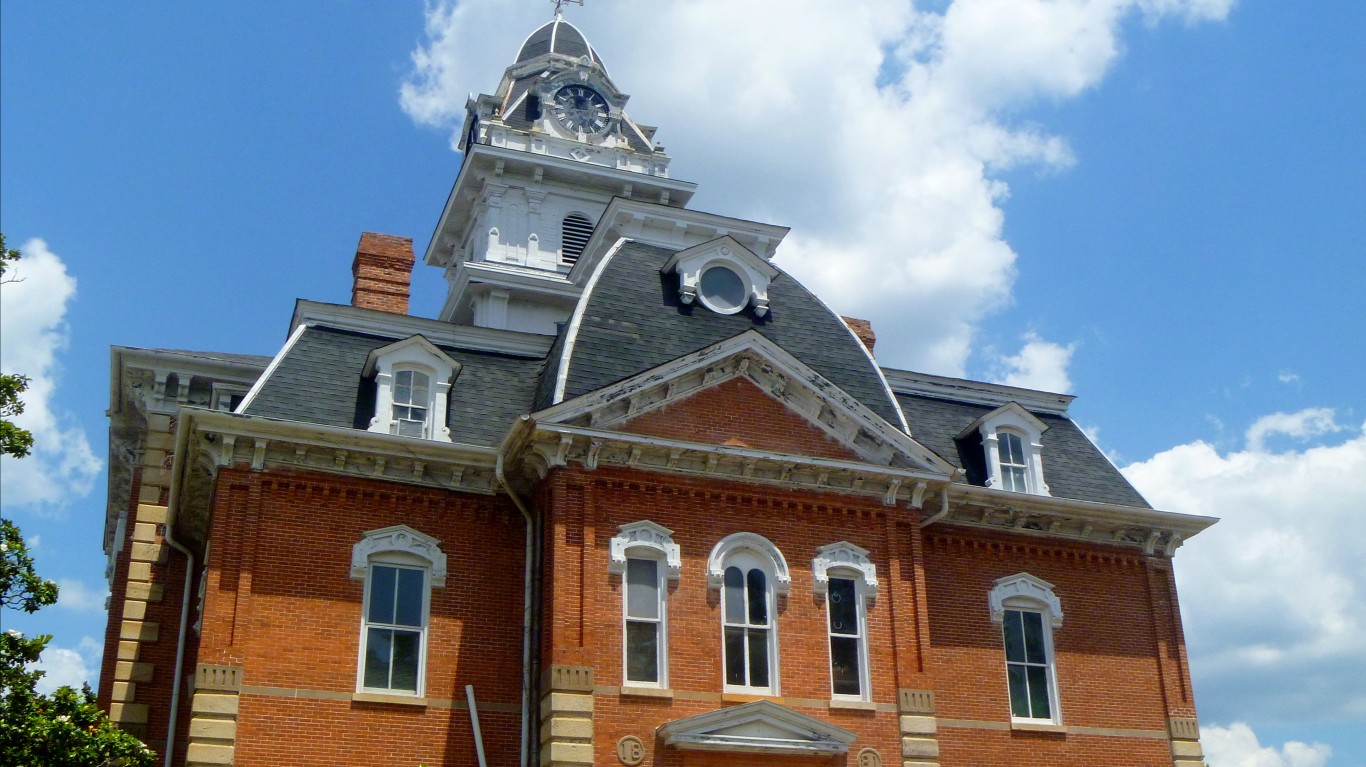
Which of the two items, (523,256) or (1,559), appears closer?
(1,559)

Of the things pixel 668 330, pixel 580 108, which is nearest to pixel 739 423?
pixel 668 330

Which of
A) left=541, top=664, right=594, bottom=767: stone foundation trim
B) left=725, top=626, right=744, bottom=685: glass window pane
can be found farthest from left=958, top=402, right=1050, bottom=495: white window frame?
left=541, top=664, right=594, bottom=767: stone foundation trim

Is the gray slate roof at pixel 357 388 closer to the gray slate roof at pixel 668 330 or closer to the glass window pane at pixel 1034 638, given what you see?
the gray slate roof at pixel 668 330

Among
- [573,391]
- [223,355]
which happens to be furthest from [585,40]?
[573,391]

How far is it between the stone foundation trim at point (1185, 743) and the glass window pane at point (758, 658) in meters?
8.15

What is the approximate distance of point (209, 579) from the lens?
19234 mm

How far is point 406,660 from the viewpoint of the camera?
66.4 ft

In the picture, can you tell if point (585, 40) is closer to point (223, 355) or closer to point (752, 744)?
point (223, 355)

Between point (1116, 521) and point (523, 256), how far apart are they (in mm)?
15479

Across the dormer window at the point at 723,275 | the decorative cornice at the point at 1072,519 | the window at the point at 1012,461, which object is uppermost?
the dormer window at the point at 723,275

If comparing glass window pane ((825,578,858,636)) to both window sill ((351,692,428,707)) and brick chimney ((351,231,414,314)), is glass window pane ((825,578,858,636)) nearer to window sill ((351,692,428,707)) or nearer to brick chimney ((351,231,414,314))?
window sill ((351,692,428,707))

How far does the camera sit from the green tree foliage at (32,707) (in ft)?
59.3

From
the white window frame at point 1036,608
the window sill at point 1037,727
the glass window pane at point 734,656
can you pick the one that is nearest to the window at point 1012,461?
the white window frame at point 1036,608

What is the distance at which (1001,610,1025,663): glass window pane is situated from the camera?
2339 centimetres
